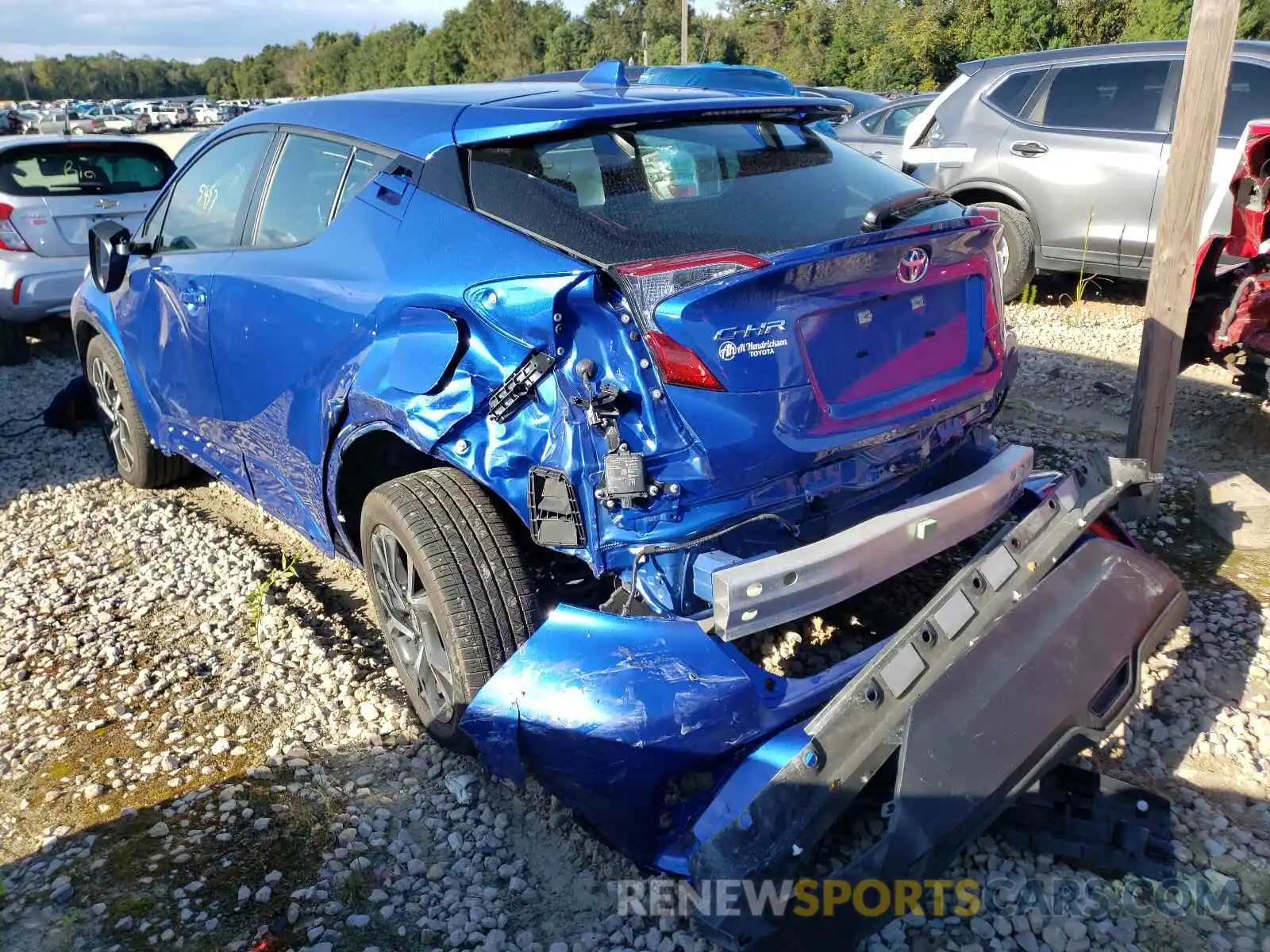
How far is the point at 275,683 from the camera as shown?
11.3 feet

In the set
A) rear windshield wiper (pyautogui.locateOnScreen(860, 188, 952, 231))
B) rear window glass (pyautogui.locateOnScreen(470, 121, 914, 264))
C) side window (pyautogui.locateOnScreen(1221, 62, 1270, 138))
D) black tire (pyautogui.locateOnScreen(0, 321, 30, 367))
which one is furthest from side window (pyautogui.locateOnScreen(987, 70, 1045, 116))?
black tire (pyautogui.locateOnScreen(0, 321, 30, 367))

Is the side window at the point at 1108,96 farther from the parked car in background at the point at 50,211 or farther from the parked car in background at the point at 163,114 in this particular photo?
the parked car in background at the point at 163,114

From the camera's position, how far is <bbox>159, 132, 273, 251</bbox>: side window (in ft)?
12.6

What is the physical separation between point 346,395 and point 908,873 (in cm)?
204

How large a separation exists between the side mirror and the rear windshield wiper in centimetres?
340

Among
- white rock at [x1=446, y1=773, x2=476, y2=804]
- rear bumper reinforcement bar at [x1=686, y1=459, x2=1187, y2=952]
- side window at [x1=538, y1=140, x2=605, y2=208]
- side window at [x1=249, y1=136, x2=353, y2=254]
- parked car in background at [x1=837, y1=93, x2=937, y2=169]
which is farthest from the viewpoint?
parked car in background at [x1=837, y1=93, x2=937, y2=169]

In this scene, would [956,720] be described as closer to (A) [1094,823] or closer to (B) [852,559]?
(B) [852,559]

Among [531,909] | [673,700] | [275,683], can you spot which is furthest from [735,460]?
[275,683]

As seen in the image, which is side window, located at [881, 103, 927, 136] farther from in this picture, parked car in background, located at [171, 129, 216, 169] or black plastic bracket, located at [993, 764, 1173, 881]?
black plastic bracket, located at [993, 764, 1173, 881]

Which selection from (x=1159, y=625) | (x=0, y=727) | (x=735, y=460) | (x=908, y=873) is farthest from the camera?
(x=0, y=727)

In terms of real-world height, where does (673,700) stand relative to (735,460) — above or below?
below

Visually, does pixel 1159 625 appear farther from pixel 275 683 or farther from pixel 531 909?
pixel 275 683

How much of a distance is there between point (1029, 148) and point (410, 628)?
6344mm

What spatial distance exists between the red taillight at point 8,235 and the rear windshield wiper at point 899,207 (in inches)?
275
